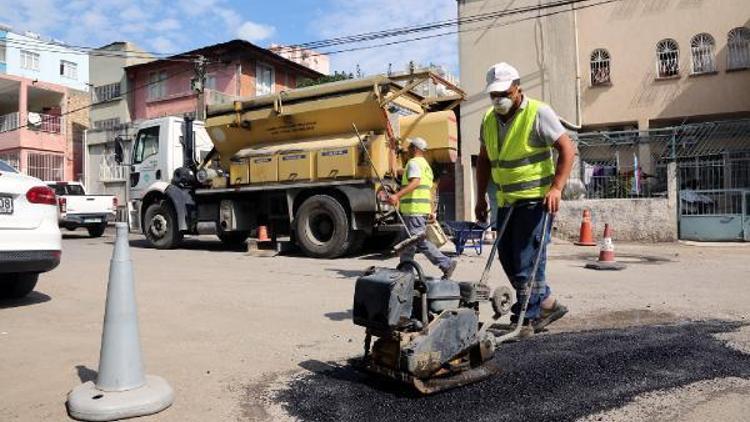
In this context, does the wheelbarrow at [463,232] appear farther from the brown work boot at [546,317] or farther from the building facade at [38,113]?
the building facade at [38,113]

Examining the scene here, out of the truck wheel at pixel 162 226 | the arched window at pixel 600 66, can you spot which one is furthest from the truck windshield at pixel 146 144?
the arched window at pixel 600 66

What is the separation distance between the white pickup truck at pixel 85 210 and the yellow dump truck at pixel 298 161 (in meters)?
5.57

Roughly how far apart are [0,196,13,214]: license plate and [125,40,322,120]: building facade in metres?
22.9

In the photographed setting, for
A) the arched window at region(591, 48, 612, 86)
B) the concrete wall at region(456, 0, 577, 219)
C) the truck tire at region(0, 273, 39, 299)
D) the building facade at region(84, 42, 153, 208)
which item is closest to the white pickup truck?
the concrete wall at region(456, 0, 577, 219)

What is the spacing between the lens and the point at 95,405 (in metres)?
2.92

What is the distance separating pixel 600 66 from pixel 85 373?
19.2 meters

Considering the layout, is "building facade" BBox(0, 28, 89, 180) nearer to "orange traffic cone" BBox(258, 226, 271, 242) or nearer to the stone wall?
"orange traffic cone" BBox(258, 226, 271, 242)

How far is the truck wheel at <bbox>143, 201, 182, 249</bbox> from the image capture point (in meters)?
12.3

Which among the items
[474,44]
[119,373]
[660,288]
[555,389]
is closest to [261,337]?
[119,373]

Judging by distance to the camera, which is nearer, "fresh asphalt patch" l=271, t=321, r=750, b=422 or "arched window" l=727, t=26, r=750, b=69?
"fresh asphalt patch" l=271, t=321, r=750, b=422

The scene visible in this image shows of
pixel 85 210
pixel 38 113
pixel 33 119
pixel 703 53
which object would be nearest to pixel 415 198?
pixel 85 210

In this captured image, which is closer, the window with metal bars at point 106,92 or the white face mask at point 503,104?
the white face mask at point 503,104

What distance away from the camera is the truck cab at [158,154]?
12.7m

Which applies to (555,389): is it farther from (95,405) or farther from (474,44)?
(474,44)
